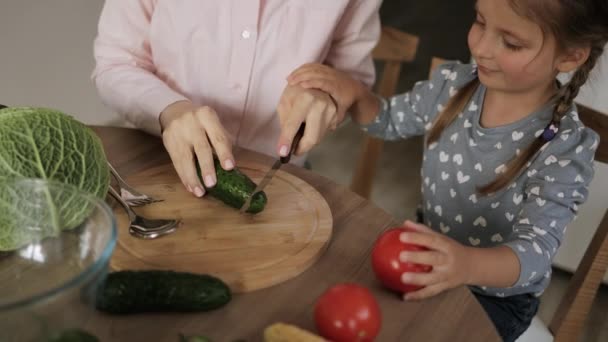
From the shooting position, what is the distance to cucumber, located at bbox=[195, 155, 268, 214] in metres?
0.96

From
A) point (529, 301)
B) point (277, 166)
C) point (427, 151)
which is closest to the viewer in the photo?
point (277, 166)

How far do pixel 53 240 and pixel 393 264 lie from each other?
0.44 meters

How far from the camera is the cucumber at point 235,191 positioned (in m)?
0.96

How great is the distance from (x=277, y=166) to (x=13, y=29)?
4.99 ft

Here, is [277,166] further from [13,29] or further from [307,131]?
[13,29]

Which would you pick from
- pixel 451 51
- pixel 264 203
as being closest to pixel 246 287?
pixel 264 203

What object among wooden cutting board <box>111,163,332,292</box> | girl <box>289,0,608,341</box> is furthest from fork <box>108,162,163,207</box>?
girl <box>289,0,608,341</box>

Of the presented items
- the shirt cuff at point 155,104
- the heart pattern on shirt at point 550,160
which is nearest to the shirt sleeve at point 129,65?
the shirt cuff at point 155,104

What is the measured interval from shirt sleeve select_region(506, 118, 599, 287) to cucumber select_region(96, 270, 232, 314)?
1.67 ft

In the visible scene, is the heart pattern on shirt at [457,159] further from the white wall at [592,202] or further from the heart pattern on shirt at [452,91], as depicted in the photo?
the white wall at [592,202]

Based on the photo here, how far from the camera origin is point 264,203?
0.99 metres

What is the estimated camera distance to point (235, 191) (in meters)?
0.96

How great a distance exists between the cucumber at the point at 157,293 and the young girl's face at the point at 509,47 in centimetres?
66

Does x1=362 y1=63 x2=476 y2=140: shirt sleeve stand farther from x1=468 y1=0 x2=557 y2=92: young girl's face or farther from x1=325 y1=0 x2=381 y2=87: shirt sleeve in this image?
x1=468 y1=0 x2=557 y2=92: young girl's face
